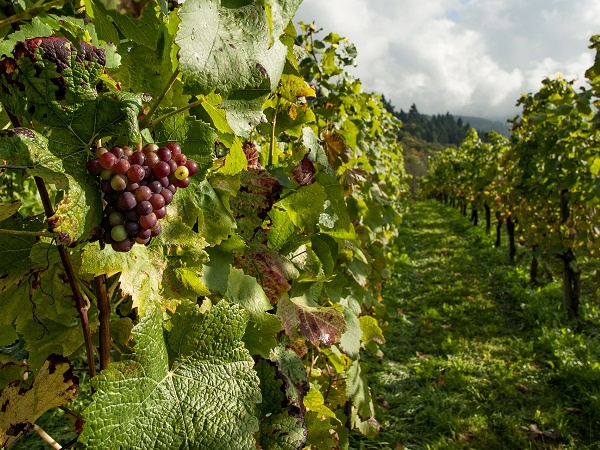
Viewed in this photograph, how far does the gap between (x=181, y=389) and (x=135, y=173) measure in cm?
41

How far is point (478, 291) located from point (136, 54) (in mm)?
8291

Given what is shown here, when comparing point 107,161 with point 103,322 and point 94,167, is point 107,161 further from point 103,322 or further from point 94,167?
point 103,322

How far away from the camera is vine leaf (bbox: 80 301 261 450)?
2.45 ft

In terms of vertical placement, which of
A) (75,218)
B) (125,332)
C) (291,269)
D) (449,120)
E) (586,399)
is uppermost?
(449,120)

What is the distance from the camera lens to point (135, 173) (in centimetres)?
65

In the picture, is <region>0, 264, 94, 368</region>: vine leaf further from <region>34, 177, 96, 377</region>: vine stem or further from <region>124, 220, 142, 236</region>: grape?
<region>124, 220, 142, 236</region>: grape

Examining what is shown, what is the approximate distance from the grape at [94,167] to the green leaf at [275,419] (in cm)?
78

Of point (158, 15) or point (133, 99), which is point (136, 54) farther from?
point (133, 99)

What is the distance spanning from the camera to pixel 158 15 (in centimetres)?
98

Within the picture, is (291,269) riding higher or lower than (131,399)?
higher

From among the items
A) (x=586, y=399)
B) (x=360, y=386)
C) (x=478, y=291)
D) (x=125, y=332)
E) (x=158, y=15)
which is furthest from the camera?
(x=478, y=291)

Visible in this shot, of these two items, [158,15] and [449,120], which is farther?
→ [449,120]

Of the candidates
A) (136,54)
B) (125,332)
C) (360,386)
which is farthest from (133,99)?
(360,386)

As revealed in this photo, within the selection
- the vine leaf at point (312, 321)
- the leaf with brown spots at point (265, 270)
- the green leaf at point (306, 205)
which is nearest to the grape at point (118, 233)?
the leaf with brown spots at point (265, 270)
